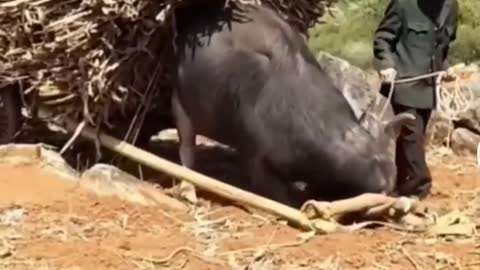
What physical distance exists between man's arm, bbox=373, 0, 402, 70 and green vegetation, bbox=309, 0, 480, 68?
15.0 ft

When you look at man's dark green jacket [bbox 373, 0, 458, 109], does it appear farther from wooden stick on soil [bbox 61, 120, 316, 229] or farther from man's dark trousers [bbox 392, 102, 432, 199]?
wooden stick on soil [bbox 61, 120, 316, 229]

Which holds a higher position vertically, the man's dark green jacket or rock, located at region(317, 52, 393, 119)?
the man's dark green jacket

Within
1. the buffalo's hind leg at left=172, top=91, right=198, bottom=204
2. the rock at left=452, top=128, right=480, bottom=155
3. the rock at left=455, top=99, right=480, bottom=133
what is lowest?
the rock at left=452, top=128, right=480, bottom=155

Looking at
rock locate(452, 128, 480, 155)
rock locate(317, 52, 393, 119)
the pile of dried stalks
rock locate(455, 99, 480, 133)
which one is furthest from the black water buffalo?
rock locate(455, 99, 480, 133)

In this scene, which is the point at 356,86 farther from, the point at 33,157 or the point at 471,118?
the point at 33,157

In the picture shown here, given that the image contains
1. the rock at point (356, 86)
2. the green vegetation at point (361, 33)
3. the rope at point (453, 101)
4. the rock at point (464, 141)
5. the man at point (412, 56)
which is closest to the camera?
the man at point (412, 56)

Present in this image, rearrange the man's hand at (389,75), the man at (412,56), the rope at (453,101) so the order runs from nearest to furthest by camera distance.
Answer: the man's hand at (389,75) < the man at (412,56) < the rope at (453,101)

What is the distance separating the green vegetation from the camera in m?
14.0

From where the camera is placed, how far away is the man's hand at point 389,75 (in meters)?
8.45

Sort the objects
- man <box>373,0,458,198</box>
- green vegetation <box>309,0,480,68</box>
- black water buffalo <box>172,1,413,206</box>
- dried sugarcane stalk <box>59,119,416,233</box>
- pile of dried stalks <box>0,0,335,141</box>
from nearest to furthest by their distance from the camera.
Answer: dried sugarcane stalk <box>59,119,416,233</box> → black water buffalo <box>172,1,413,206</box> → pile of dried stalks <box>0,0,335,141</box> → man <box>373,0,458,198</box> → green vegetation <box>309,0,480,68</box>

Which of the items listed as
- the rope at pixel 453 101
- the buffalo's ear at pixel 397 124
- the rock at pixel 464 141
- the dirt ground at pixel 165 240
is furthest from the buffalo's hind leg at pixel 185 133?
the rock at pixel 464 141

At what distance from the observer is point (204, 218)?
7.67 meters

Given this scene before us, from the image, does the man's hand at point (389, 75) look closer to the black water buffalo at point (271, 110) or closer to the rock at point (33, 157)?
the black water buffalo at point (271, 110)

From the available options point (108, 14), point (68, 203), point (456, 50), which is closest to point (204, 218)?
point (68, 203)
